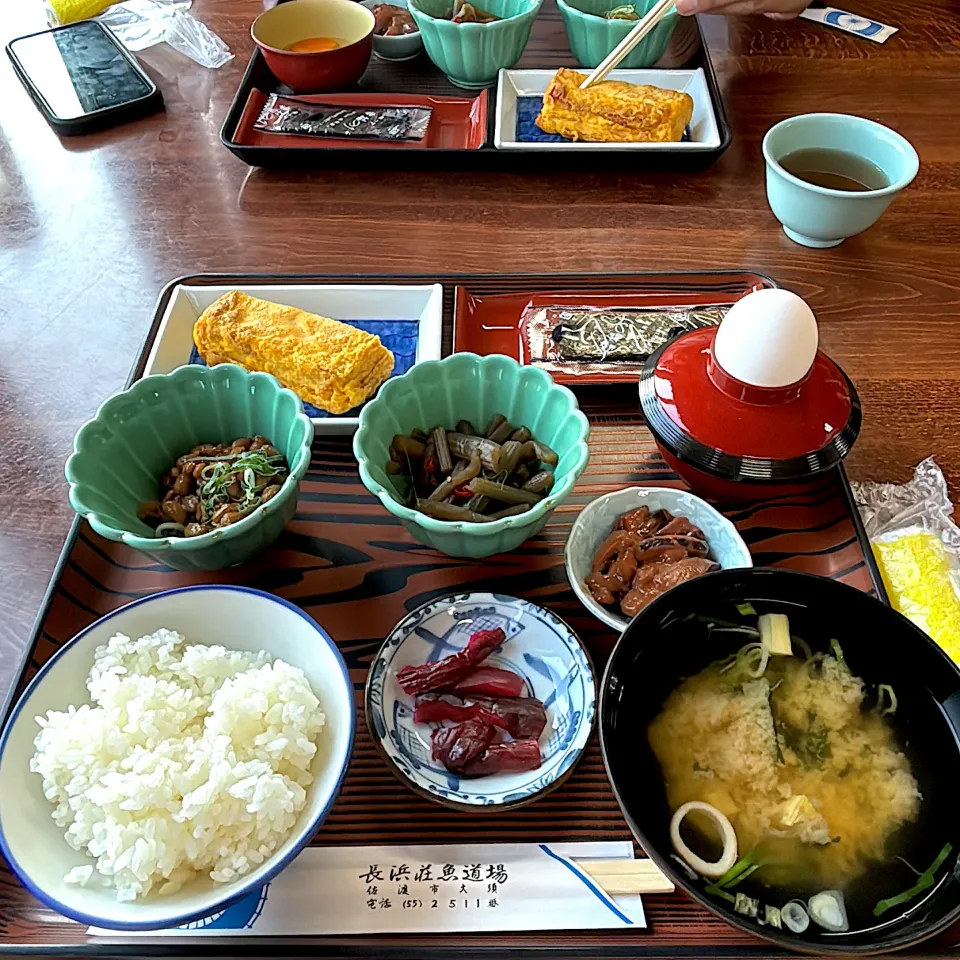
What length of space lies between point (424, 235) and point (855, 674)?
1.40 m

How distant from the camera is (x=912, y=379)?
64.0 inches

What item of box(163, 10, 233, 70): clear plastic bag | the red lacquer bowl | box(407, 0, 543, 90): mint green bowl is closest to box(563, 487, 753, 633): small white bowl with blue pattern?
the red lacquer bowl

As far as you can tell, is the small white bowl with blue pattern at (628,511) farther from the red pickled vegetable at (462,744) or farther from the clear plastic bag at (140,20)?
the clear plastic bag at (140,20)

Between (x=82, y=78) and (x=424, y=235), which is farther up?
(x=82, y=78)

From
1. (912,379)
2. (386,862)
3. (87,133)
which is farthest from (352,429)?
(87,133)

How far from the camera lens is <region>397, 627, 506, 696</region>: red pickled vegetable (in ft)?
3.77

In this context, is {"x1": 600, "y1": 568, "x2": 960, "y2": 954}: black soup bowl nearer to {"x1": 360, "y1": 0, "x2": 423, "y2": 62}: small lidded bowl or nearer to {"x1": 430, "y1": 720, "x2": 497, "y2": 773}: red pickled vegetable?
{"x1": 430, "y1": 720, "x2": 497, "y2": 773}: red pickled vegetable

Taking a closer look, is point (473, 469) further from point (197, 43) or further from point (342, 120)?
point (197, 43)

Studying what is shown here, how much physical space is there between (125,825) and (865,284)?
181cm

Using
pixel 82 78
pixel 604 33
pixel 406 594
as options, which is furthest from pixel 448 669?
pixel 82 78

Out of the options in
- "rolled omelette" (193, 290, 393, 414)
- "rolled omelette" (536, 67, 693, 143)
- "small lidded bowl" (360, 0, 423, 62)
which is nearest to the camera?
"rolled omelette" (193, 290, 393, 414)

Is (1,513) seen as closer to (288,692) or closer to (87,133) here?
(288,692)

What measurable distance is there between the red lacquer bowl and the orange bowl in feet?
5.17

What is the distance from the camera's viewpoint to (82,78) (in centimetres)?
241
